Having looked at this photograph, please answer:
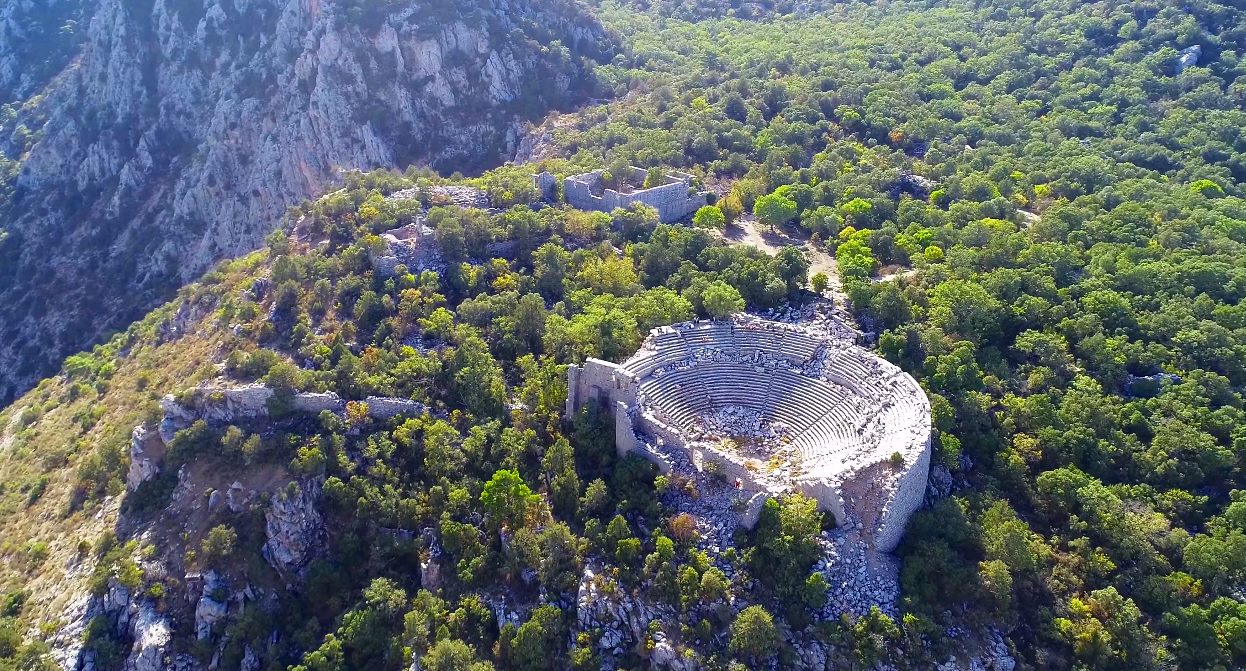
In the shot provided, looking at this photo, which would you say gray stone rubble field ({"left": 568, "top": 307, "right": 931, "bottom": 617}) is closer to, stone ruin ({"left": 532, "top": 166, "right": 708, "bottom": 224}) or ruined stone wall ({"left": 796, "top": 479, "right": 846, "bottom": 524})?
ruined stone wall ({"left": 796, "top": 479, "right": 846, "bottom": 524})

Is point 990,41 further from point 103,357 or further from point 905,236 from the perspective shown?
point 103,357

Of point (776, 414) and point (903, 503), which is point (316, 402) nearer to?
point (776, 414)

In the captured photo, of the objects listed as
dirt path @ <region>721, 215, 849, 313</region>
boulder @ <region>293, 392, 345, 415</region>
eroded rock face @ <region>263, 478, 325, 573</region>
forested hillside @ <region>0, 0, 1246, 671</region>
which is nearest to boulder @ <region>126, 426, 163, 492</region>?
forested hillside @ <region>0, 0, 1246, 671</region>

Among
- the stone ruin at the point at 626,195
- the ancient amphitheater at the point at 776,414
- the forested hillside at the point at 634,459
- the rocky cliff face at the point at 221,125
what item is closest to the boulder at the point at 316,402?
the forested hillside at the point at 634,459

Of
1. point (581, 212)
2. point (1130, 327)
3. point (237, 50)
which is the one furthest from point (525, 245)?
point (237, 50)

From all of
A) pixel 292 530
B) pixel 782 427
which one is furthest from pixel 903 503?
pixel 292 530

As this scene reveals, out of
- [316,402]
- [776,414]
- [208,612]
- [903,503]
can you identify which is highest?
[316,402]

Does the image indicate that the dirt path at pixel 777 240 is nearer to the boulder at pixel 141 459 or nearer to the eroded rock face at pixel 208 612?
the eroded rock face at pixel 208 612
